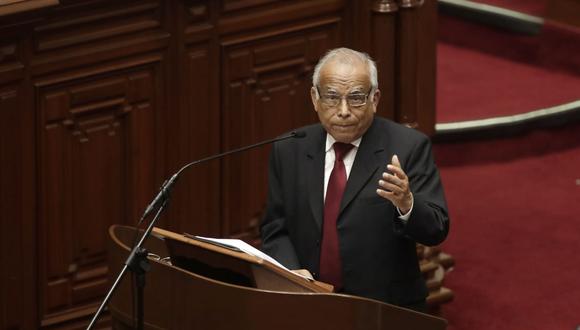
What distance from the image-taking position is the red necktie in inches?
143

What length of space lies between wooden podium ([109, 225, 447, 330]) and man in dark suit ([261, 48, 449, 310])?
27 centimetres

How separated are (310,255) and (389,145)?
13.5 inches

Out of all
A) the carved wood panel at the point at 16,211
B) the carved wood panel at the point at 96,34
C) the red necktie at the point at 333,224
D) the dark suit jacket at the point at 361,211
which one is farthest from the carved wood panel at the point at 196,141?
the red necktie at the point at 333,224

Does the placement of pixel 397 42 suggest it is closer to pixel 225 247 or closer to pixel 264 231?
pixel 264 231

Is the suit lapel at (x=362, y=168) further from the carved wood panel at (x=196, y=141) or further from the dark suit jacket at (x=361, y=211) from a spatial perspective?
the carved wood panel at (x=196, y=141)

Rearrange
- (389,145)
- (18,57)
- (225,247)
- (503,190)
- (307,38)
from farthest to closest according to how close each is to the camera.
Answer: (503,190) < (307,38) < (18,57) < (389,145) < (225,247)

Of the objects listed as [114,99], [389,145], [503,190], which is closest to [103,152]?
[114,99]

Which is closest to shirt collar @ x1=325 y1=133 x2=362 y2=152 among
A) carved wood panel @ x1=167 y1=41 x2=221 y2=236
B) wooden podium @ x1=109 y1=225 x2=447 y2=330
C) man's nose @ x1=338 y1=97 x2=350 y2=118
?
man's nose @ x1=338 y1=97 x2=350 y2=118

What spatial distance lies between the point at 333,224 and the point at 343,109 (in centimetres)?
31

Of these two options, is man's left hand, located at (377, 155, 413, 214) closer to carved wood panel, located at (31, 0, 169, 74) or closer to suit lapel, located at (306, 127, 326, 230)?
suit lapel, located at (306, 127, 326, 230)

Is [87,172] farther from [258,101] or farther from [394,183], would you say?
[394,183]

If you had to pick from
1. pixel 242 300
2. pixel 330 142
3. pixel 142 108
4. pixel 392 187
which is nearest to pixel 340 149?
pixel 330 142

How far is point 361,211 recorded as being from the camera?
11.8 ft

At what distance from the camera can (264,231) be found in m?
3.72
